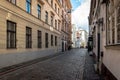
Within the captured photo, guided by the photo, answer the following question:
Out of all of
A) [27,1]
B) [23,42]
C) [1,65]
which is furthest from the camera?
[27,1]

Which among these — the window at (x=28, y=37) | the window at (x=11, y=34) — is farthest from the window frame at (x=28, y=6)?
A: the window at (x=11, y=34)

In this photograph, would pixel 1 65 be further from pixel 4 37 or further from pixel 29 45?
pixel 29 45

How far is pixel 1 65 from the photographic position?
12219 mm

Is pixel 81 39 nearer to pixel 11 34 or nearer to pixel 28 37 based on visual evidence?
pixel 28 37

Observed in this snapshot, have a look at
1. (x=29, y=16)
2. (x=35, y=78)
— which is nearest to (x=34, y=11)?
(x=29, y=16)

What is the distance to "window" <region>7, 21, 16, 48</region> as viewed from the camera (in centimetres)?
1365

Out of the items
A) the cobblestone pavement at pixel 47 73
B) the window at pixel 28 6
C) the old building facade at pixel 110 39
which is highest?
the window at pixel 28 6

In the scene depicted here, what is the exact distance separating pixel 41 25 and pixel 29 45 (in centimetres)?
485

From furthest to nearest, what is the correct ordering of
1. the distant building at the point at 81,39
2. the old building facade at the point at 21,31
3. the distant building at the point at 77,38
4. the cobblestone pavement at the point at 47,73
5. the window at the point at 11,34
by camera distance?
the distant building at the point at 81,39, the distant building at the point at 77,38, the window at the point at 11,34, the old building facade at the point at 21,31, the cobblestone pavement at the point at 47,73

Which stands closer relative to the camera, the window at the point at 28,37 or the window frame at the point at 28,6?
the window at the point at 28,37

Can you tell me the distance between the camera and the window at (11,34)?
13648 millimetres

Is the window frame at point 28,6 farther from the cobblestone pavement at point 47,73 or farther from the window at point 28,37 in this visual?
the cobblestone pavement at point 47,73

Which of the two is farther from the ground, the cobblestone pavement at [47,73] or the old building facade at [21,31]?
the old building facade at [21,31]

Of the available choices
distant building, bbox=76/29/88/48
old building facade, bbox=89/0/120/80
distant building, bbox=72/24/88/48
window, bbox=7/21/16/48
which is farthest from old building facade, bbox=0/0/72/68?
distant building, bbox=76/29/88/48
